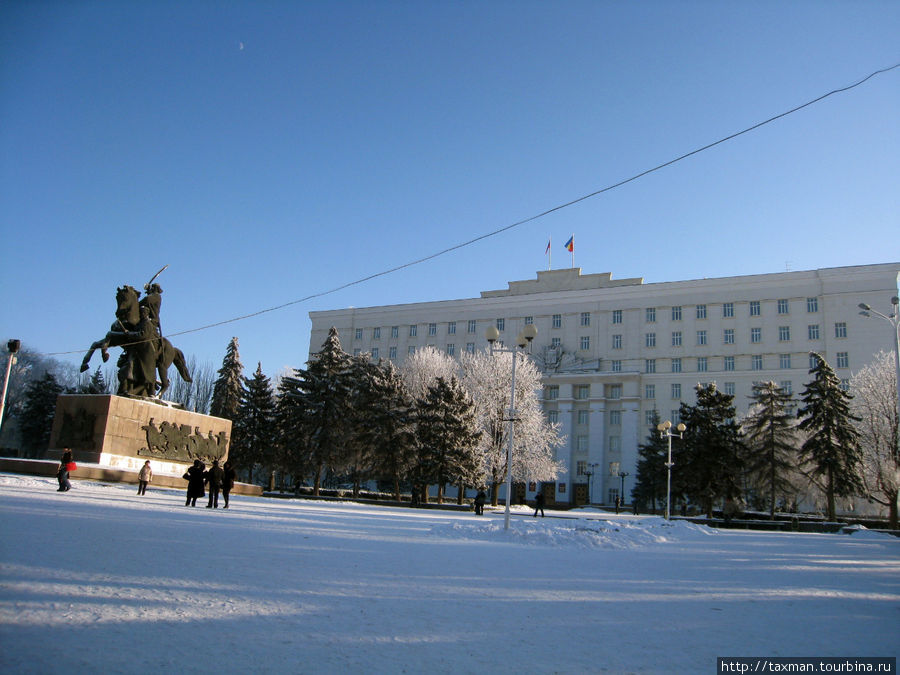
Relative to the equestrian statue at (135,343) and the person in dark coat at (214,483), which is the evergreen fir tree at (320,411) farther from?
the person in dark coat at (214,483)

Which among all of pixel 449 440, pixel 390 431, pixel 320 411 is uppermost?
pixel 320 411

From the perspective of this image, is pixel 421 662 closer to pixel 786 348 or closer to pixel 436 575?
pixel 436 575

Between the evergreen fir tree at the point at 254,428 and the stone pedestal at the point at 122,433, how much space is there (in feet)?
66.4

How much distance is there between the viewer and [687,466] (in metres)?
40.3

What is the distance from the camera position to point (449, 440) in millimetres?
36281

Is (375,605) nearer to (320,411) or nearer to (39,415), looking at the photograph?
(320,411)

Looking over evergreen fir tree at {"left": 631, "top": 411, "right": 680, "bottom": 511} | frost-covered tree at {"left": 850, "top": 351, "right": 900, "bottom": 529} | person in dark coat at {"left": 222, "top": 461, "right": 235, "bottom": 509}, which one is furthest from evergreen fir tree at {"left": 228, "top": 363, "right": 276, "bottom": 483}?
frost-covered tree at {"left": 850, "top": 351, "right": 900, "bottom": 529}

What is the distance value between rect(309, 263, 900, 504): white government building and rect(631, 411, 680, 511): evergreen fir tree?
5516 millimetres

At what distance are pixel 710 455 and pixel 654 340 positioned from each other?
28.7 meters

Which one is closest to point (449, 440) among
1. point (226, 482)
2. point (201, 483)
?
point (226, 482)

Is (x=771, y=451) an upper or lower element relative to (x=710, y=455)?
upper

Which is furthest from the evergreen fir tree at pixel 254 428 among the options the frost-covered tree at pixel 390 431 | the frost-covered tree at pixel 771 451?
the frost-covered tree at pixel 771 451

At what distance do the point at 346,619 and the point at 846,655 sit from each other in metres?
4.35

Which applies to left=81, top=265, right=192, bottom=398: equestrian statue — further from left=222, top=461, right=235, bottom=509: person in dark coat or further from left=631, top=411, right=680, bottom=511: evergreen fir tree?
left=631, top=411, right=680, bottom=511: evergreen fir tree
